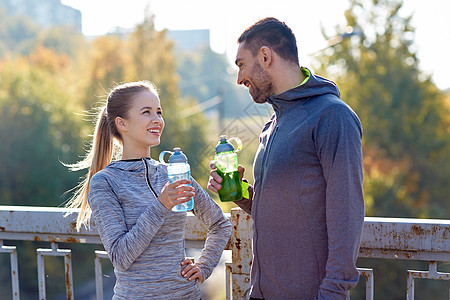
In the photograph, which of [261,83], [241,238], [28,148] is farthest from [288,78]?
[28,148]

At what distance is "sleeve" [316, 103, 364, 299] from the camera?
6.12 ft

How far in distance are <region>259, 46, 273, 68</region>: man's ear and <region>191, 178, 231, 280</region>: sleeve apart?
0.78 meters

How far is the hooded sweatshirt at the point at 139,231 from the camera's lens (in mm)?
2221

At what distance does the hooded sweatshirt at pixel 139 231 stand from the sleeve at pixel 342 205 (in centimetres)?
77

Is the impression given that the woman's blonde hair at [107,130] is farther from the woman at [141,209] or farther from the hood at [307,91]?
the hood at [307,91]

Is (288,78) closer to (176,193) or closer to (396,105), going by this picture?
(176,193)

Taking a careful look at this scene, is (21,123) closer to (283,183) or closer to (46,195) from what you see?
(46,195)

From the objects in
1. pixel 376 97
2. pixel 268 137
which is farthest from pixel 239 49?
pixel 376 97

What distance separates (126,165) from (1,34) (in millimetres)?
76026

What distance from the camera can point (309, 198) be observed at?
2002 millimetres

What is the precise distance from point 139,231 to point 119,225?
0.44ft

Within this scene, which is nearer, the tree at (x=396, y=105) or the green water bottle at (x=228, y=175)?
the green water bottle at (x=228, y=175)

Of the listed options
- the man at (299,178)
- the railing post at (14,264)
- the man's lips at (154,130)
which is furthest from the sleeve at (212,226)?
the railing post at (14,264)

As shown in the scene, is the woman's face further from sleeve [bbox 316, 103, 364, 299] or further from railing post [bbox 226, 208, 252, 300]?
sleeve [bbox 316, 103, 364, 299]
